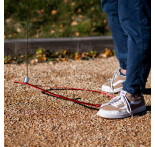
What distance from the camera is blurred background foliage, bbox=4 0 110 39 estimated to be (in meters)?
4.19

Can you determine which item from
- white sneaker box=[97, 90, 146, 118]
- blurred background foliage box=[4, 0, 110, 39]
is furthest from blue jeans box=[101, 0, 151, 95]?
blurred background foliage box=[4, 0, 110, 39]

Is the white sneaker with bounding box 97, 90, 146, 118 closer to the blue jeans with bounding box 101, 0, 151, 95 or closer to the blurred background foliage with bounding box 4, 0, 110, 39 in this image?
the blue jeans with bounding box 101, 0, 151, 95

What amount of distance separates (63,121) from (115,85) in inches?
32.7

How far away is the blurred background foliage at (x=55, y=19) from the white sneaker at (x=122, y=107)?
2.25m

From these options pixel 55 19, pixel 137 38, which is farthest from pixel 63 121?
pixel 55 19

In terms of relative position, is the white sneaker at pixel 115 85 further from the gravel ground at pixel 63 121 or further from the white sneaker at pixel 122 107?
the white sneaker at pixel 122 107

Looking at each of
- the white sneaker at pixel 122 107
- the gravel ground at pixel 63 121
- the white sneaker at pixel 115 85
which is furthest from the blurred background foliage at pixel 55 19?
the white sneaker at pixel 122 107

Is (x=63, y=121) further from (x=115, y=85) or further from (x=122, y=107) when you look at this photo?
(x=115, y=85)

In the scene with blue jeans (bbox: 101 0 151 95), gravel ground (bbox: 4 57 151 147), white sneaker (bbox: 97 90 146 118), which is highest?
blue jeans (bbox: 101 0 151 95)

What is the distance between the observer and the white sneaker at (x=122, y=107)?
2.04 m

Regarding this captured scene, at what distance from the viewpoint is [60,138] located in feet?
5.80

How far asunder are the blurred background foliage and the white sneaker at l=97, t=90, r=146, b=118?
7.38 ft

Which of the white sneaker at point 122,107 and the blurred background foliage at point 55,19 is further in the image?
the blurred background foliage at point 55,19
